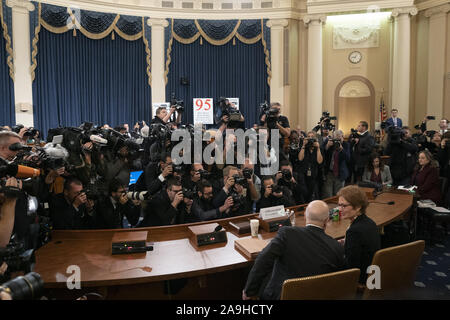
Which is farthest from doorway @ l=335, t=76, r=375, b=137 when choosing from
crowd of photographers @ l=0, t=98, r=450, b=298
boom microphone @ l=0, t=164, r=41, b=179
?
boom microphone @ l=0, t=164, r=41, b=179

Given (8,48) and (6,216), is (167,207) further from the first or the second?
(8,48)

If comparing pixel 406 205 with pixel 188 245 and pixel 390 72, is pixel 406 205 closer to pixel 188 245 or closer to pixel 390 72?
pixel 188 245

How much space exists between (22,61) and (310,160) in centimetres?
720

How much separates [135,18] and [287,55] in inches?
176

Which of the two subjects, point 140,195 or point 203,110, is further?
point 203,110

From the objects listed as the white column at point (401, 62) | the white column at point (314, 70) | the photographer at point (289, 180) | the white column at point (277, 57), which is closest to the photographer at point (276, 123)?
the photographer at point (289, 180)

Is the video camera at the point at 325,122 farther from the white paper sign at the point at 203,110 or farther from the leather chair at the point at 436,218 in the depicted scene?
the white paper sign at the point at 203,110

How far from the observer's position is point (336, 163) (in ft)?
19.2

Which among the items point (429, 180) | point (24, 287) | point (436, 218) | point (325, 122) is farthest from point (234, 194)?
point (325, 122)

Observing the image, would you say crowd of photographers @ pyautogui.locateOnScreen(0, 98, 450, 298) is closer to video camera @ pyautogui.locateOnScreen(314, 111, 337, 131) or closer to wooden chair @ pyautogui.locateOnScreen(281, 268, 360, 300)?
video camera @ pyautogui.locateOnScreen(314, 111, 337, 131)

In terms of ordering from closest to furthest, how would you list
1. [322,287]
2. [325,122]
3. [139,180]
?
1. [322,287]
2. [139,180]
3. [325,122]

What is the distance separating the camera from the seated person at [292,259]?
2.11 meters

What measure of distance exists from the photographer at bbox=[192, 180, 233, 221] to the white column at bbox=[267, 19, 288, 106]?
756 cm

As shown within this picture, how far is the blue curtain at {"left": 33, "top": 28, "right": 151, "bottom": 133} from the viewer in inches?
362
